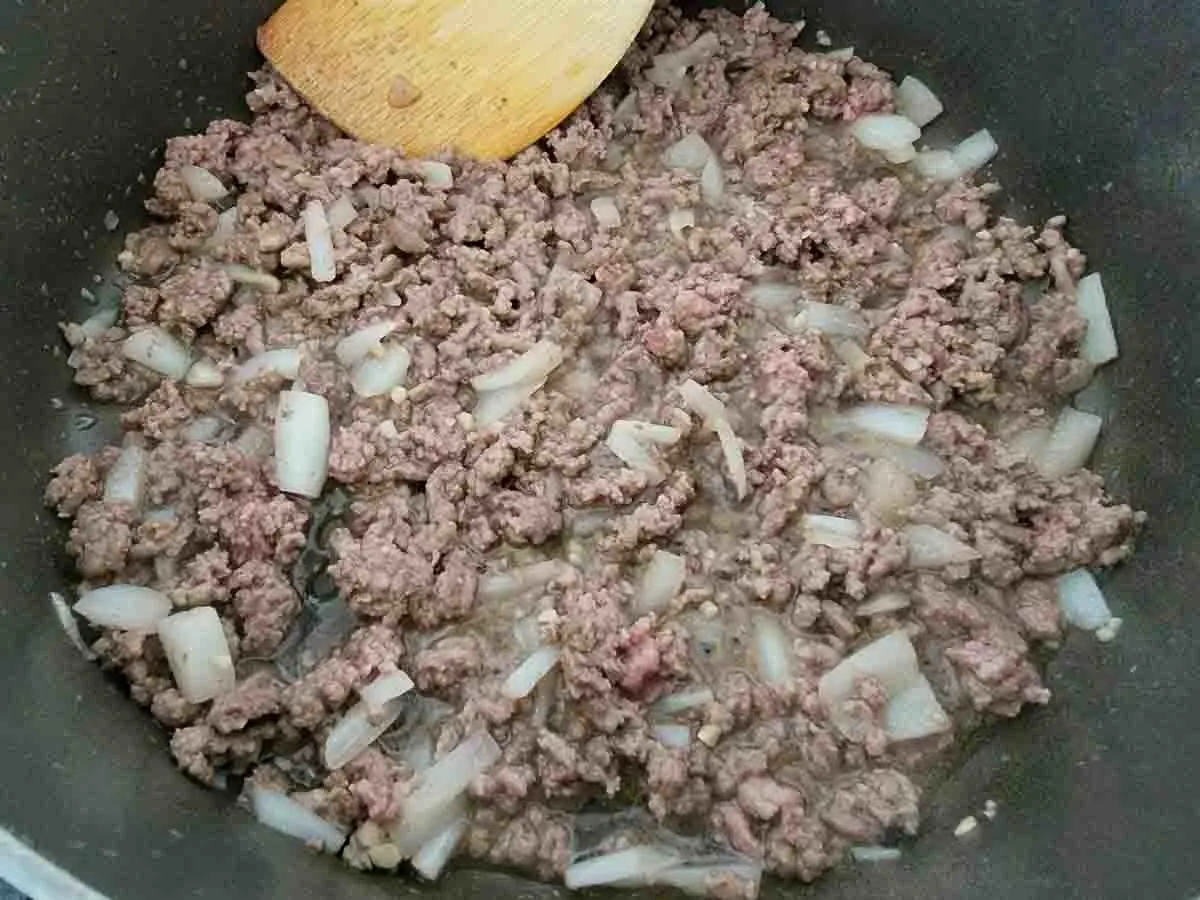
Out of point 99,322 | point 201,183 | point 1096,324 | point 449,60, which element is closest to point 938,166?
point 1096,324

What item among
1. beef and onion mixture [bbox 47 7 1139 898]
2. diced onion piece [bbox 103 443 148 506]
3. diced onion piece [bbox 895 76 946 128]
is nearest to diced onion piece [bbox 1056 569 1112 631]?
beef and onion mixture [bbox 47 7 1139 898]

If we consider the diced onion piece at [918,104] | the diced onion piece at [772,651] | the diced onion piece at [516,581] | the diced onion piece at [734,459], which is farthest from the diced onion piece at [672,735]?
the diced onion piece at [918,104]

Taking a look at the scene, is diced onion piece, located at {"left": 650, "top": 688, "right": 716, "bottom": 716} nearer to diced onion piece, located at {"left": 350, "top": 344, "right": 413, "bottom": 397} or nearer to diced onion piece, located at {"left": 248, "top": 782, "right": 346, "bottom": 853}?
diced onion piece, located at {"left": 248, "top": 782, "right": 346, "bottom": 853}

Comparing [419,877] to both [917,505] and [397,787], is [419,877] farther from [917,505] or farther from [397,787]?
[917,505]

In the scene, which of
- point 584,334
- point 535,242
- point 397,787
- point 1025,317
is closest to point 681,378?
point 584,334

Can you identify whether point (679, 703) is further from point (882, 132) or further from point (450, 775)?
point (882, 132)
